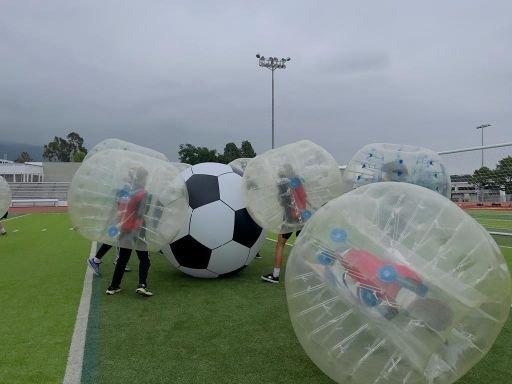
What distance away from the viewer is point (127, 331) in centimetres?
418

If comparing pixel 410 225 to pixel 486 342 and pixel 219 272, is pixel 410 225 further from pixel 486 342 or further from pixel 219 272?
pixel 219 272

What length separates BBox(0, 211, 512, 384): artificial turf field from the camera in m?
3.29

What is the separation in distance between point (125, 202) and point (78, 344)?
157 cm

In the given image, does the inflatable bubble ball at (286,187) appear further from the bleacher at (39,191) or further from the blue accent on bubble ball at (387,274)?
the bleacher at (39,191)

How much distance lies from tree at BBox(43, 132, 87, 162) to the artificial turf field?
9433cm

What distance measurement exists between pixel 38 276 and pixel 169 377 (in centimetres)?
429

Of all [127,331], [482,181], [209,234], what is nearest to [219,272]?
[209,234]

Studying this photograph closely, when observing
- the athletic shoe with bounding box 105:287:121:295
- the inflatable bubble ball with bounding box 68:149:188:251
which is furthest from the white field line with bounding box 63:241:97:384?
the inflatable bubble ball with bounding box 68:149:188:251

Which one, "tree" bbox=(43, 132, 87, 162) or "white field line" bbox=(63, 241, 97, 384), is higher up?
"tree" bbox=(43, 132, 87, 162)

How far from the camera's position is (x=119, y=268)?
5.52 meters

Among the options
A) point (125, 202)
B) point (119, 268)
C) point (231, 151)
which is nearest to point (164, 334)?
point (125, 202)

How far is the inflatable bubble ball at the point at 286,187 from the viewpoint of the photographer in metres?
5.52

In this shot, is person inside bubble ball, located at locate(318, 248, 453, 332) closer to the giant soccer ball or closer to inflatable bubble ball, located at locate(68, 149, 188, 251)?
inflatable bubble ball, located at locate(68, 149, 188, 251)

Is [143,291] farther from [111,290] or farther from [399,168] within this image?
[399,168]
